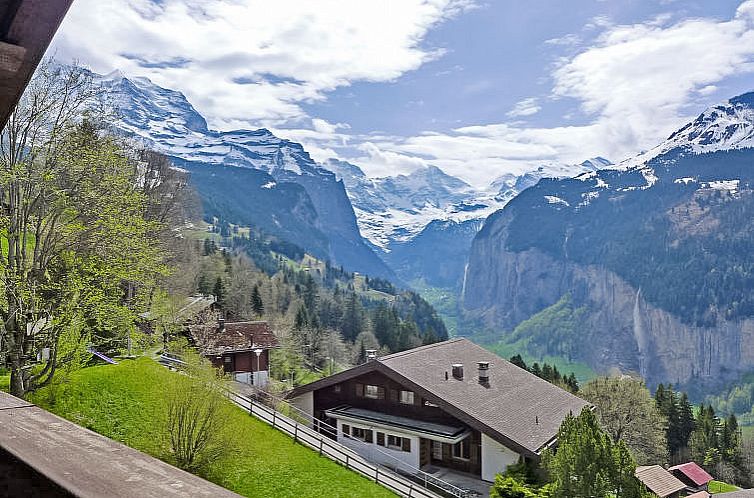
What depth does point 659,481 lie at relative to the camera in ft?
112

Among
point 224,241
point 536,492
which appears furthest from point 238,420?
point 224,241

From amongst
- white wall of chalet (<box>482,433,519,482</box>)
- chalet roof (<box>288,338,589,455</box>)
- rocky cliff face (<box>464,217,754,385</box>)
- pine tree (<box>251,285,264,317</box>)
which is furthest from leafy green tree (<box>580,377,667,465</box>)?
rocky cliff face (<box>464,217,754,385</box>)

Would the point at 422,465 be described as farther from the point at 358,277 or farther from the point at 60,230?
the point at 358,277

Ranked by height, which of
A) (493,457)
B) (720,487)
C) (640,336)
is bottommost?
(640,336)

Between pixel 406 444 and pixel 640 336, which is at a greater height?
pixel 406 444

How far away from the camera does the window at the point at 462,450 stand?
28609 mm

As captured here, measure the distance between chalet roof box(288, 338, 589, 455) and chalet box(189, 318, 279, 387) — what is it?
8.90 metres

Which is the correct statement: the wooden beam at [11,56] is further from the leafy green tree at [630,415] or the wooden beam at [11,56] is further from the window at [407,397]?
the leafy green tree at [630,415]

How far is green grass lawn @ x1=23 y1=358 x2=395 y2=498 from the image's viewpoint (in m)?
19.0

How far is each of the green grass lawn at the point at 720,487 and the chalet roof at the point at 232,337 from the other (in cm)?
3331

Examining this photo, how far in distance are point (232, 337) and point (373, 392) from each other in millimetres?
14457

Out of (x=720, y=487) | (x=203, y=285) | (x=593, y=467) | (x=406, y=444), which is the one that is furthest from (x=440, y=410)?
(x=203, y=285)

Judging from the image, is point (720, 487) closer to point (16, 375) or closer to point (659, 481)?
point (659, 481)

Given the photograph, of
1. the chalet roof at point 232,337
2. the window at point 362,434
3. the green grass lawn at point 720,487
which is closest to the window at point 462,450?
the window at point 362,434
